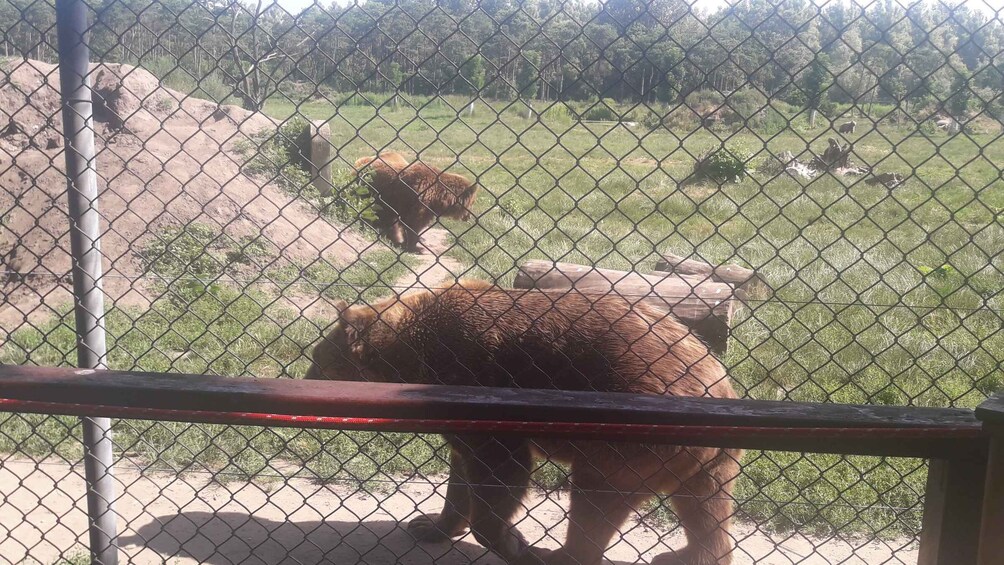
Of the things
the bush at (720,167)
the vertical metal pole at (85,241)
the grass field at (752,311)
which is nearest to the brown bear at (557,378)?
the grass field at (752,311)

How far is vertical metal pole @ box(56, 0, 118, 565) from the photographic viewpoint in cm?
289

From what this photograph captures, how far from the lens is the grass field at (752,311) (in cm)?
334

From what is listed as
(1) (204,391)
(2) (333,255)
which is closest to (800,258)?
(2) (333,255)

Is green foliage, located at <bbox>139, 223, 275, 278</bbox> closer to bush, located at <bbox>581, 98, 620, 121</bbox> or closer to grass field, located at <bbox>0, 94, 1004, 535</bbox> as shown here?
grass field, located at <bbox>0, 94, 1004, 535</bbox>

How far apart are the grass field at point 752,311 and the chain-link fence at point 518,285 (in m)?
0.04

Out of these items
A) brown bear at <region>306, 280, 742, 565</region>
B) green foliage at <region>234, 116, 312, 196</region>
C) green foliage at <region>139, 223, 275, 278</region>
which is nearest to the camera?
brown bear at <region>306, 280, 742, 565</region>

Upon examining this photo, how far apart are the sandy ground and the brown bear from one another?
0.65 feet

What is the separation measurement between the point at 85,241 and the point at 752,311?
2.45 metres

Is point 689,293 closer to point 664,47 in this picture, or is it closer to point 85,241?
point 664,47

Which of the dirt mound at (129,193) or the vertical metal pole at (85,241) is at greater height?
the dirt mound at (129,193)

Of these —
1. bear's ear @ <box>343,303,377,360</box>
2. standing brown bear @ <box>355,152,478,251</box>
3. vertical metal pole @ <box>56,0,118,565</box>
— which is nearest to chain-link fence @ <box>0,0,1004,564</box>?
bear's ear @ <box>343,303,377,360</box>

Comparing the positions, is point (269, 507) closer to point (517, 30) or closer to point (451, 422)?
point (451, 422)

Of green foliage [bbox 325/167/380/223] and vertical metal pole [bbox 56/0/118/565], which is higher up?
green foliage [bbox 325/167/380/223]

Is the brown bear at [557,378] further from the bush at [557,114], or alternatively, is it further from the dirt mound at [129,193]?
the dirt mound at [129,193]
